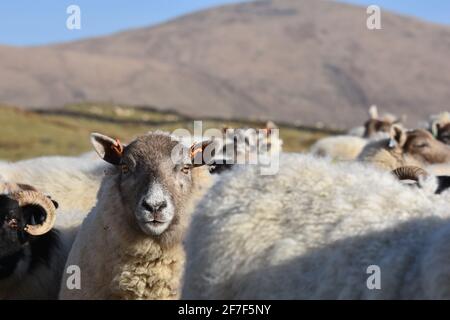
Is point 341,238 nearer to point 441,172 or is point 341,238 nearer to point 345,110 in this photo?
point 441,172

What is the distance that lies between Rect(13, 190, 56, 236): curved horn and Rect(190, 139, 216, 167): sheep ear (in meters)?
1.36

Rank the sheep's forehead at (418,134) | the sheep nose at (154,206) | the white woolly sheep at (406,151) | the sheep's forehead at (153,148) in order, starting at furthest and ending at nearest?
the sheep's forehead at (418,134) → the white woolly sheep at (406,151) → the sheep's forehead at (153,148) → the sheep nose at (154,206)

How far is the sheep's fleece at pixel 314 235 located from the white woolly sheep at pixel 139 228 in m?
1.32

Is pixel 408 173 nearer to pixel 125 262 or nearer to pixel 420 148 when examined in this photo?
pixel 125 262

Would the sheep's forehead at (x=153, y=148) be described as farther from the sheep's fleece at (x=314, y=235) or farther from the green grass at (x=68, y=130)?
the green grass at (x=68, y=130)

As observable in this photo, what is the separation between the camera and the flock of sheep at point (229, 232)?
393 centimetres

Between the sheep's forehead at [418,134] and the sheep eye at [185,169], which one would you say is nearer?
the sheep eye at [185,169]

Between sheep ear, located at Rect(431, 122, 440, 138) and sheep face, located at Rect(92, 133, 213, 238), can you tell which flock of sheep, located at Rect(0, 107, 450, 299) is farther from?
sheep ear, located at Rect(431, 122, 440, 138)

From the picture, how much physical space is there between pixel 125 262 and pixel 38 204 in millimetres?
1101

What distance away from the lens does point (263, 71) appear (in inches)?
6393

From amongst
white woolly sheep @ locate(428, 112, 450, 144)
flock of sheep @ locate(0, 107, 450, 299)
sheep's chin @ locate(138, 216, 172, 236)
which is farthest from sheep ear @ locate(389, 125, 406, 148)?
sheep's chin @ locate(138, 216, 172, 236)

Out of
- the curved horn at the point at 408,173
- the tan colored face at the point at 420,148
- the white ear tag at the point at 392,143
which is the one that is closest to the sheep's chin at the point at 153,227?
the curved horn at the point at 408,173

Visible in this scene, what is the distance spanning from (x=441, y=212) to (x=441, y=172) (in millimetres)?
5317

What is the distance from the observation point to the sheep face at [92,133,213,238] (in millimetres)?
5910
